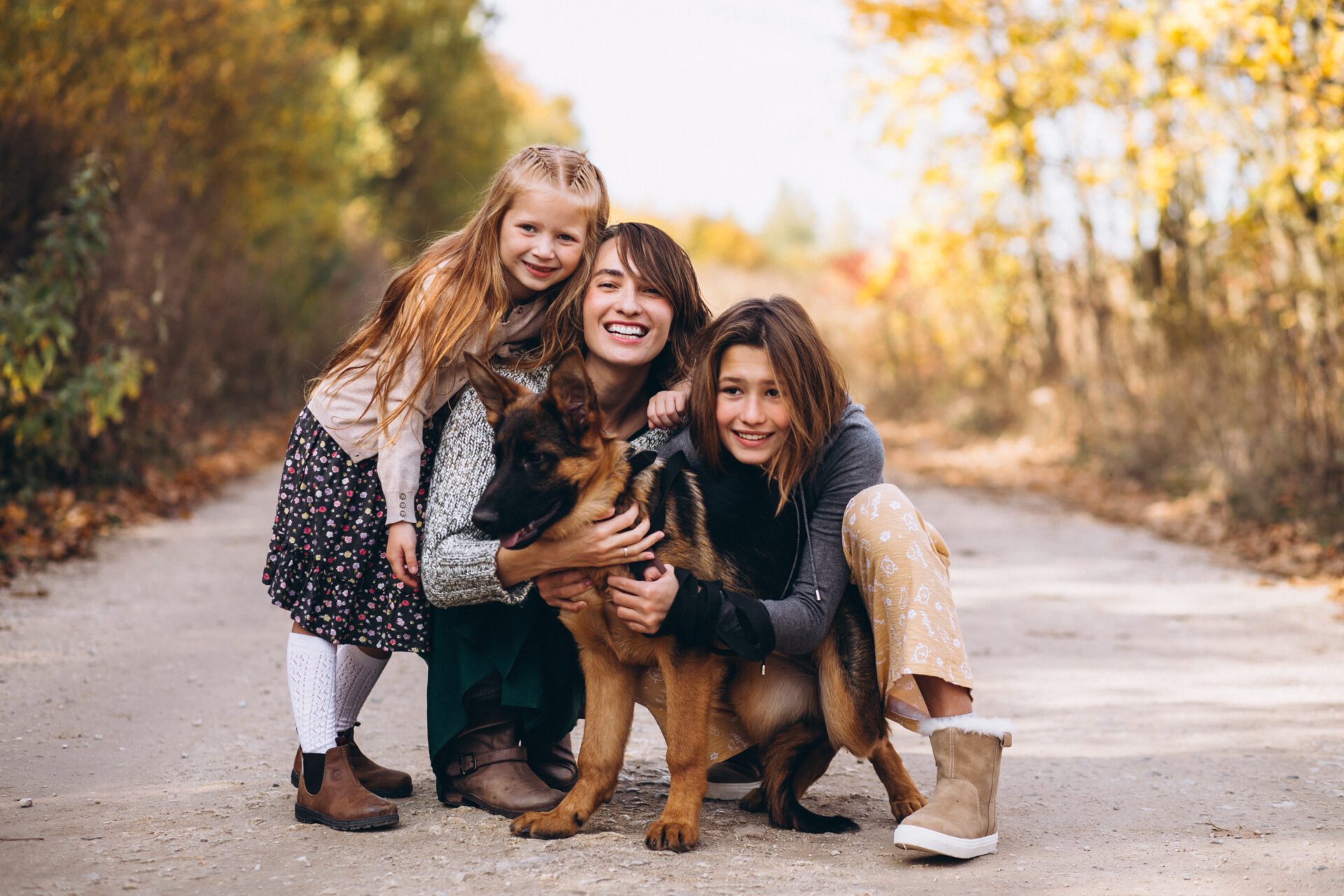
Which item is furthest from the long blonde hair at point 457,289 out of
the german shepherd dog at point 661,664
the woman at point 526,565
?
the german shepherd dog at point 661,664

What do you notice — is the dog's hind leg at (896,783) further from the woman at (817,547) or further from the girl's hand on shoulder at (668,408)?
the girl's hand on shoulder at (668,408)

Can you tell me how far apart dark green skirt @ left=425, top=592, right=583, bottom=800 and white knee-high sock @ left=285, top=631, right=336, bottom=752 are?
0.33 meters

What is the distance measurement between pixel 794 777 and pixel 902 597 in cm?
71

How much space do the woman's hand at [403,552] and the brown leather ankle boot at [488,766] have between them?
53 cm

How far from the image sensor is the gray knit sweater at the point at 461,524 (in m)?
3.68

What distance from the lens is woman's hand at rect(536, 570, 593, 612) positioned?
12.1ft

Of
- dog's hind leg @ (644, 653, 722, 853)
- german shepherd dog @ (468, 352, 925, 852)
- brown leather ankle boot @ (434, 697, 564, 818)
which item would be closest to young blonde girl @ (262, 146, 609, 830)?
brown leather ankle boot @ (434, 697, 564, 818)

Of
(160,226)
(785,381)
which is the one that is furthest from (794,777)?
(160,226)

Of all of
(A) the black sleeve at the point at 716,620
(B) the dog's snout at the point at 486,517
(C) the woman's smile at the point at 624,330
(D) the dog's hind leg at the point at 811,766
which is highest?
Answer: (C) the woman's smile at the point at 624,330

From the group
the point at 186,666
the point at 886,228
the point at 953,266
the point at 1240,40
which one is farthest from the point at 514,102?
the point at 186,666

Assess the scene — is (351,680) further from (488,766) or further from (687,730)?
(687,730)

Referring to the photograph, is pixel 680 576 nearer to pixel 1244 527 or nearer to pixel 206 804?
pixel 206 804

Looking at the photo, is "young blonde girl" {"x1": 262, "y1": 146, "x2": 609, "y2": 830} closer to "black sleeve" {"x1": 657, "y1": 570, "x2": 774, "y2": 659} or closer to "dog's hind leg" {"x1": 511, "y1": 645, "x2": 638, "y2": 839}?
"dog's hind leg" {"x1": 511, "y1": 645, "x2": 638, "y2": 839}

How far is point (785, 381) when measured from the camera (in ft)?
12.5
